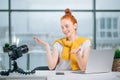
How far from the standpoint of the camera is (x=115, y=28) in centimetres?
666

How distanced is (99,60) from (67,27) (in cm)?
61

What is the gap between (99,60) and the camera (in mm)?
2557

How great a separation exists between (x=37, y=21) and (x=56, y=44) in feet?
11.9

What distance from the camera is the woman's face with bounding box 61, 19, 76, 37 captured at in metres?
2.97

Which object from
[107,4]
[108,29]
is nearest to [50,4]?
[107,4]

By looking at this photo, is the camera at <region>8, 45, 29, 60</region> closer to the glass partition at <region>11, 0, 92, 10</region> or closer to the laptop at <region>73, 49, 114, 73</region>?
the laptop at <region>73, 49, 114, 73</region>

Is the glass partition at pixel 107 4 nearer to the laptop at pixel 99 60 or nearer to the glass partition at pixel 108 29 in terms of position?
the glass partition at pixel 108 29

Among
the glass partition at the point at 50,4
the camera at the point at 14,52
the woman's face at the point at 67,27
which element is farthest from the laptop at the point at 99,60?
the glass partition at the point at 50,4

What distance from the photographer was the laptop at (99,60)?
254cm

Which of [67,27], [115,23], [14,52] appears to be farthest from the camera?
[115,23]

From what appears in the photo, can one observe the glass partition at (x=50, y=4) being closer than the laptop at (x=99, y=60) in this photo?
No

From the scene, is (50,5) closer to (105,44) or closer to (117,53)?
(105,44)

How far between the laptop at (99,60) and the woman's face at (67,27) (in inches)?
20.3

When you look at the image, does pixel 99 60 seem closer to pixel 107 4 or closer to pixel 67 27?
pixel 67 27
